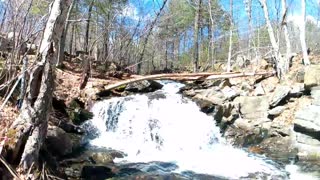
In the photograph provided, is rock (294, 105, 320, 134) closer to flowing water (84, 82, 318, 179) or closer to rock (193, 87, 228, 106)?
flowing water (84, 82, 318, 179)

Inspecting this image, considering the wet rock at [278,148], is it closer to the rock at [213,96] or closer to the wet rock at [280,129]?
the wet rock at [280,129]

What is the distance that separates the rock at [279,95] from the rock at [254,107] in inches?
10.2

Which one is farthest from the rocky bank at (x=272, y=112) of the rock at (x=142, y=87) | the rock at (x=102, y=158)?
the rock at (x=102, y=158)

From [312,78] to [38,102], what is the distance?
920 centimetres

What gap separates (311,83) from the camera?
→ 11.4 m

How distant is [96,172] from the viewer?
7633mm

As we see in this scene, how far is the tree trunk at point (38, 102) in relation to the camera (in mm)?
4855

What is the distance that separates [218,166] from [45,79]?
5683mm

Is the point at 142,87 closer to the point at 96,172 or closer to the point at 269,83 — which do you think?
the point at 269,83

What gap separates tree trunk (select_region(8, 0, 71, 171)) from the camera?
4855 millimetres

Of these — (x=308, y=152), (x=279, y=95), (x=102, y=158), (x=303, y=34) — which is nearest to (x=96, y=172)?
(x=102, y=158)

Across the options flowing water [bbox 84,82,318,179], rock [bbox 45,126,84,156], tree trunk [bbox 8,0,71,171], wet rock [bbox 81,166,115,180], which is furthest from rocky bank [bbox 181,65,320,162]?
tree trunk [bbox 8,0,71,171]

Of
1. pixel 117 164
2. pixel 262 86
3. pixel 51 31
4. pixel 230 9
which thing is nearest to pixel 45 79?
pixel 51 31

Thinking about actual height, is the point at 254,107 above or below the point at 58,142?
above
